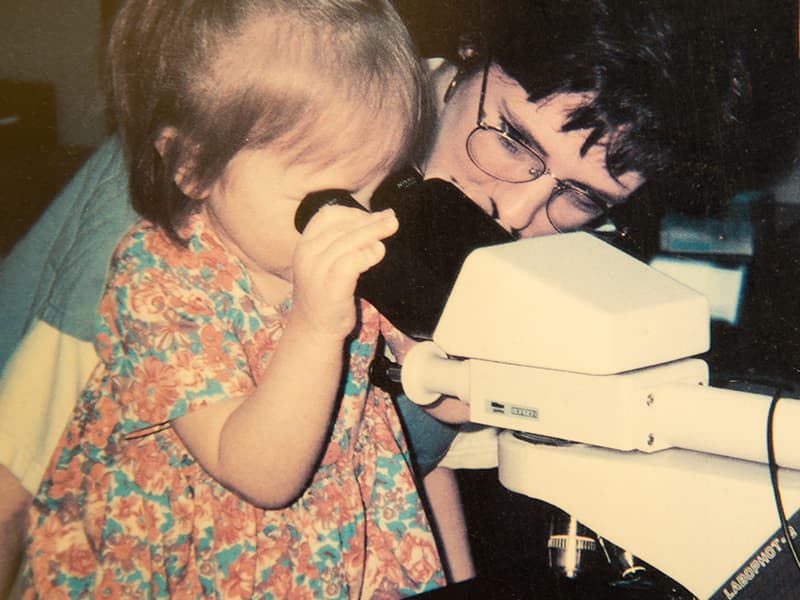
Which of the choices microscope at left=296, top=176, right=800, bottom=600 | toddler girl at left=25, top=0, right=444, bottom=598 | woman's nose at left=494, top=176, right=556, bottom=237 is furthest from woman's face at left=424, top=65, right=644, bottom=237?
microscope at left=296, top=176, right=800, bottom=600

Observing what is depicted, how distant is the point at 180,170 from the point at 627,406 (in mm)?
443

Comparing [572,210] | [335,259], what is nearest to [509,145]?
[572,210]

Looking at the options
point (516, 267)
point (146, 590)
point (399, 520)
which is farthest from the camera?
point (399, 520)

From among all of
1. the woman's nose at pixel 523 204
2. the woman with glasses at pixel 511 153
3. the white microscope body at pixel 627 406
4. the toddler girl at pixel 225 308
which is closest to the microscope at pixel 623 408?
the white microscope body at pixel 627 406

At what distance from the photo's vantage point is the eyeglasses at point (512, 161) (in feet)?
2.93

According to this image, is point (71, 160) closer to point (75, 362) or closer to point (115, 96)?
point (115, 96)

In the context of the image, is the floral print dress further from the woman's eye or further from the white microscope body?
the woman's eye

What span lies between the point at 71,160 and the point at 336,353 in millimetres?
352

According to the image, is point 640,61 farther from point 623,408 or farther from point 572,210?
point 623,408

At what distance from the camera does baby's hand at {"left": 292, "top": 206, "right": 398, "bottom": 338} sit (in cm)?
58

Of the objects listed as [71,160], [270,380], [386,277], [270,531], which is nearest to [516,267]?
[386,277]

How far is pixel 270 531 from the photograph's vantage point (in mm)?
678

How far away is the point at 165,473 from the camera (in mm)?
660

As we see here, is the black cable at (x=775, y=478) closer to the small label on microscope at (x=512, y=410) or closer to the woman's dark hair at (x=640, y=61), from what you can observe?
the small label on microscope at (x=512, y=410)
